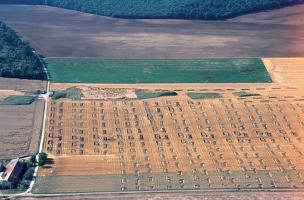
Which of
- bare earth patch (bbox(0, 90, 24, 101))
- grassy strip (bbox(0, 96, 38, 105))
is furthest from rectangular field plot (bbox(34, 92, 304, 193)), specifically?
bare earth patch (bbox(0, 90, 24, 101))

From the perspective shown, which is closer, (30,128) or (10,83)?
(30,128)

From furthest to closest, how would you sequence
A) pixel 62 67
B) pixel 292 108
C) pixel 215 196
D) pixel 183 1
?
1. pixel 183 1
2. pixel 62 67
3. pixel 292 108
4. pixel 215 196

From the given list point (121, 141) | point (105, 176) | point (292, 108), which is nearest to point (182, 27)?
point (292, 108)

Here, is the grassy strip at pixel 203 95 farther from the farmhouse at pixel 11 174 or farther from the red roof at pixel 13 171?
the farmhouse at pixel 11 174

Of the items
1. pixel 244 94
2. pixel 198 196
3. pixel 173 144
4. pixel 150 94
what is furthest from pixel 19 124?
pixel 244 94

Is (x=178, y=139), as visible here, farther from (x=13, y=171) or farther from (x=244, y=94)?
(x=13, y=171)

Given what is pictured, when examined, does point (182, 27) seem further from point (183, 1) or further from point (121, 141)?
point (121, 141)

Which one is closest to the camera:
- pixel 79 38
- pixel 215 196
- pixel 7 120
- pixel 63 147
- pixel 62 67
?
pixel 215 196
